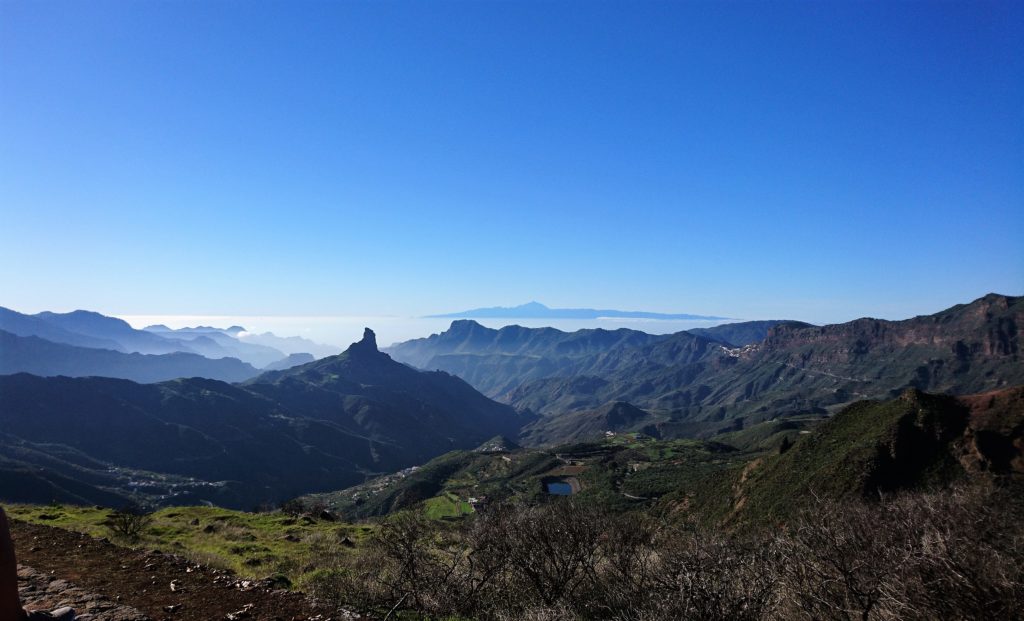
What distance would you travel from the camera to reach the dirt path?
45.9ft

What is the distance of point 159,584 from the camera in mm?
15961

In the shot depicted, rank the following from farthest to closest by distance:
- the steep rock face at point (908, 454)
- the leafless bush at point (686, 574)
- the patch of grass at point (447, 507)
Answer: the patch of grass at point (447, 507), the steep rock face at point (908, 454), the leafless bush at point (686, 574)

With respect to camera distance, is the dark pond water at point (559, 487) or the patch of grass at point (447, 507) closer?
the patch of grass at point (447, 507)

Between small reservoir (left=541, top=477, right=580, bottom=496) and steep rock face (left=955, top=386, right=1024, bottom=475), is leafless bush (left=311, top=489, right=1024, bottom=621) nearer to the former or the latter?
steep rock face (left=955, top=386, right=1024, bottom=475)

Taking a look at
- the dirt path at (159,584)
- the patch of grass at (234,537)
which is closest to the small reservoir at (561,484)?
the patch of grass at (234,537)

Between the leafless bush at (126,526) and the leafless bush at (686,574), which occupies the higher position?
the leafless bush at (686,574)

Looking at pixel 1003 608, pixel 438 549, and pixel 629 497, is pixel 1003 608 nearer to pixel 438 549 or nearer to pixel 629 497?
pixel 438 549

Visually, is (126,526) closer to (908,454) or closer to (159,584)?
(159,584)

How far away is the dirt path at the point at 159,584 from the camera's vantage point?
45.9ft

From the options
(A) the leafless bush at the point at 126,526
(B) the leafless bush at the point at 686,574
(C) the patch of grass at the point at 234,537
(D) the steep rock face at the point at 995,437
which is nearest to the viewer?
Result: (B) the leafless bush at the point at 686,574

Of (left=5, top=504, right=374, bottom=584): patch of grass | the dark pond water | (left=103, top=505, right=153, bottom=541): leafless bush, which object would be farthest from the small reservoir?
(left=103, top=505, right=153, bottom=541): leafless bush

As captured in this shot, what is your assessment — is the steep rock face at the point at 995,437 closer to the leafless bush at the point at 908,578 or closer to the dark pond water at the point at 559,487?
the leafless bush at the point at 908,578

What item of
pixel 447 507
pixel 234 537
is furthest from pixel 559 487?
pixel 234 537

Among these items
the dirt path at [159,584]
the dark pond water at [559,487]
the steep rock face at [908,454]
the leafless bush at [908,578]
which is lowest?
the dark pond water at [559,487]
